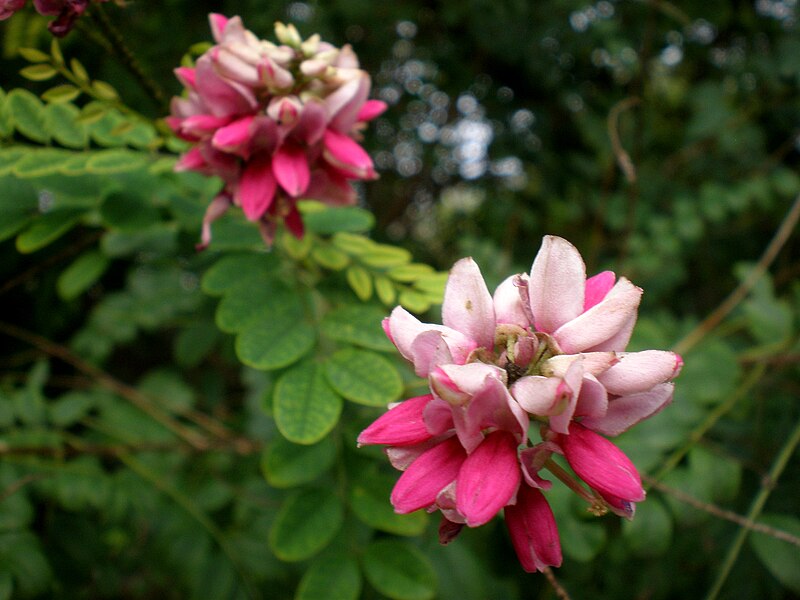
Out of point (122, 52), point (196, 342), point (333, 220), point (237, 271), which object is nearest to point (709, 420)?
point (333, 220)

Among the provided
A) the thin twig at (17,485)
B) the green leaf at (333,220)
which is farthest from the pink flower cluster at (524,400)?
the thin twig at (17,485)

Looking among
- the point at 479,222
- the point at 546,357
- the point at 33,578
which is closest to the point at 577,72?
the point at 479,222

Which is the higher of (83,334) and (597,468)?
(597,468)

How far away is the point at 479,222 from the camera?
2502mm

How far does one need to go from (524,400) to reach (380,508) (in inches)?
→ 16.5

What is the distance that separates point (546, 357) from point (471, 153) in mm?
1882

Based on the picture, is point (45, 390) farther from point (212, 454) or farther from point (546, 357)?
point (546, 357)

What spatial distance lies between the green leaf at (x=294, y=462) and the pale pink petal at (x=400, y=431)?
1.12 ft

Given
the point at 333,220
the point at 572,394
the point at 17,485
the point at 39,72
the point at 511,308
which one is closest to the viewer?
the point at 572,394

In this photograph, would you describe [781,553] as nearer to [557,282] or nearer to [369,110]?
[557,282]

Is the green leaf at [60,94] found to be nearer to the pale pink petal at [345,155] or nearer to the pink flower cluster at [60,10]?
the pink flower cluster at [60,10]

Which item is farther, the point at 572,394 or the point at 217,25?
the point at 217,25

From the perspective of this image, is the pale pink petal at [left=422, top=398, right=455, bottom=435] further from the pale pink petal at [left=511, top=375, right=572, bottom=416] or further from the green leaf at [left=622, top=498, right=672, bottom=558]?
the green leaf at [left=622, top=498, right=672, bottom=558]

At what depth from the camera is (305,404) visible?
0.83m
